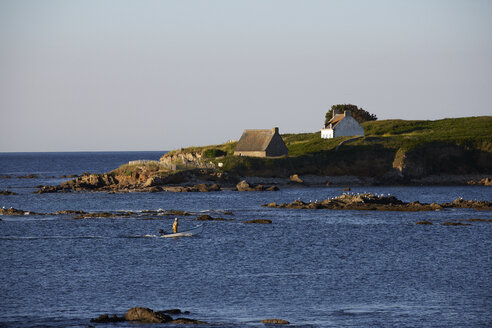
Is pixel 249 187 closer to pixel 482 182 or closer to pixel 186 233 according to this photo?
pixel 482 182

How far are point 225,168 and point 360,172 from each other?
72.7 feet

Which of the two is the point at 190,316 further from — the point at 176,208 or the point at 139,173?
the point at 139,173

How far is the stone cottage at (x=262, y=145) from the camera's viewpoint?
411 feet

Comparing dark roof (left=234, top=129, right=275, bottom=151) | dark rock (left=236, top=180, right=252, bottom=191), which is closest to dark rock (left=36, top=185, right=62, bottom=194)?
dark rock (left=236, top=180, right=252, bottom=191)

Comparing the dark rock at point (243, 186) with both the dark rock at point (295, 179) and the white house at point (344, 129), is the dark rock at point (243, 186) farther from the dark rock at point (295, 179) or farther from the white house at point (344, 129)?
the white house at point (344, 129)

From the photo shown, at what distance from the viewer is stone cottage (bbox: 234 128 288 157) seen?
125312mm

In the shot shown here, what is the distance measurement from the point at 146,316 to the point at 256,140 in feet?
335

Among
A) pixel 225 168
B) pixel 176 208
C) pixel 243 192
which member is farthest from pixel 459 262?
pixel 225 168

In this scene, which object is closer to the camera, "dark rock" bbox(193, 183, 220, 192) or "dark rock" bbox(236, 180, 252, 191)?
"dark rock" bbox(193, 183, 220, 192)

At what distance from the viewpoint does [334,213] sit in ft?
233

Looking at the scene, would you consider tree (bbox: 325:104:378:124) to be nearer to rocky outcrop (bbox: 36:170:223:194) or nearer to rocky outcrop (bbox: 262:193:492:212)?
rocky outcrop (bbox: 36:170:223:194)

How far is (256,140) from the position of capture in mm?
128750

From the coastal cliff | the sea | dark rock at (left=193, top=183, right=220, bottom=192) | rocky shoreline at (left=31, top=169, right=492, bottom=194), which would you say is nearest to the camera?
the sea

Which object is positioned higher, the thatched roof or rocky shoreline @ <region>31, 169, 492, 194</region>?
the thatched roof
